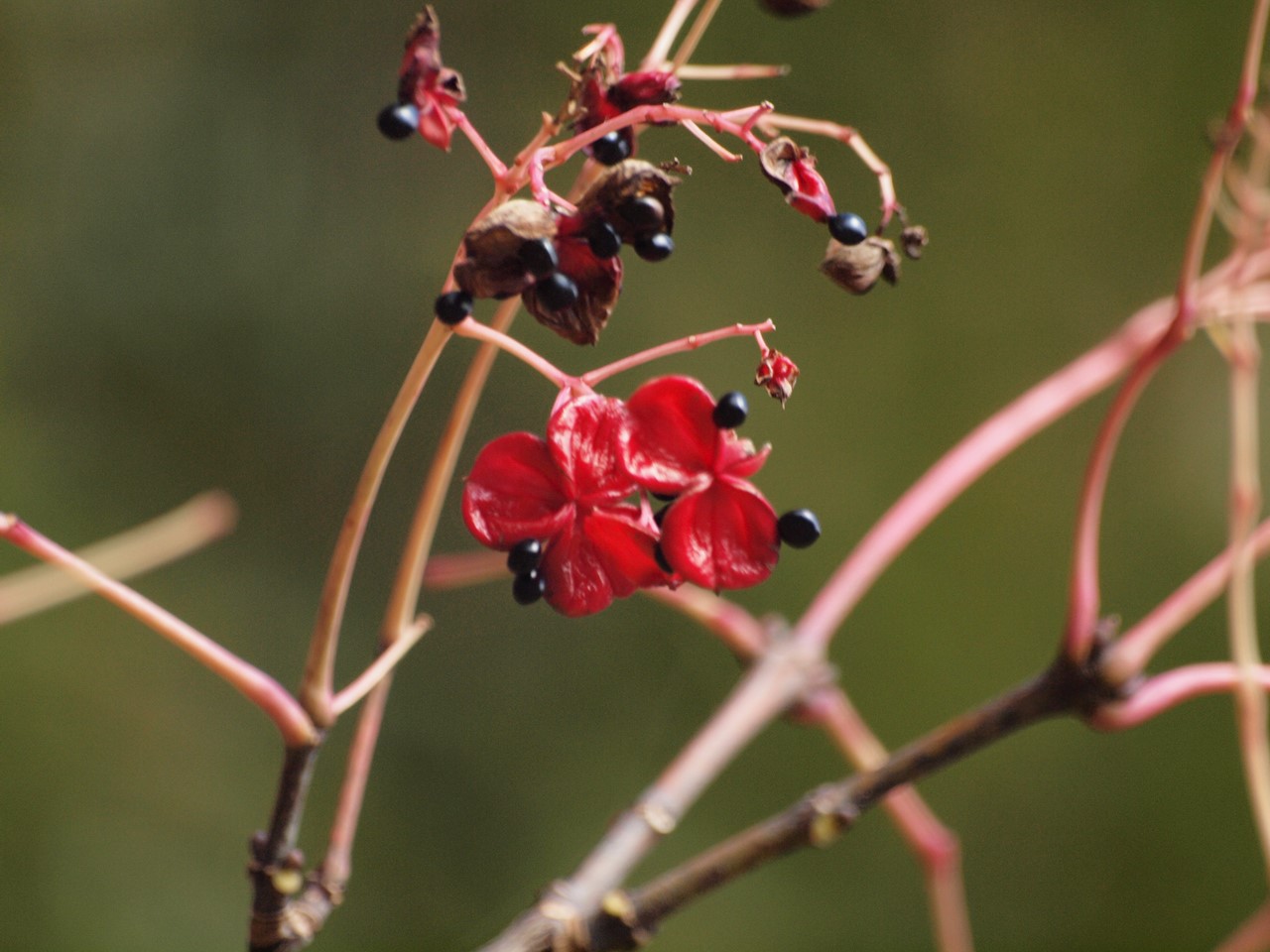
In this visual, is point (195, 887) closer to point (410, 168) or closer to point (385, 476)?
point (385, 476)

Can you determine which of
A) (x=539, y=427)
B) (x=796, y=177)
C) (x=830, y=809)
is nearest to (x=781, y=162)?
(x=796, y=177)

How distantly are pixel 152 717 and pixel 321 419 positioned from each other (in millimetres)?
294

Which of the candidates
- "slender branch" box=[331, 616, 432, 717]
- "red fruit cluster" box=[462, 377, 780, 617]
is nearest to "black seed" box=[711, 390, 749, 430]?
"red fruit cluster" box=[462, 377, 780, 617]

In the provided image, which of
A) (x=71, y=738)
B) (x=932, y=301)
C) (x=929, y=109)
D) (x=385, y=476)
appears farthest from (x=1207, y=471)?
(x=71, y=738)

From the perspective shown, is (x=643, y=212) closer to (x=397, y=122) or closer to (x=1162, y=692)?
(x=397, y=122)

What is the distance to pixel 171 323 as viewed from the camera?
0.97 metres

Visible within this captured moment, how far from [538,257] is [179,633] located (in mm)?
142

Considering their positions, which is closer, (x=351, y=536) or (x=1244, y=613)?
(x=351, y=536)

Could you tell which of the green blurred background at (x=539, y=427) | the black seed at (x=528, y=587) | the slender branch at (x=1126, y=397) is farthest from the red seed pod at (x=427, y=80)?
the green blurred background at (x=539, y=427)

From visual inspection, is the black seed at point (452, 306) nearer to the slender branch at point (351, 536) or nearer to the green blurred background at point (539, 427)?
the slender branch at point (351, 536)

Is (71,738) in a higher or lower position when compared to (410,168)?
lower

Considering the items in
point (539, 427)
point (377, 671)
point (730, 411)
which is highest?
point (730, 411)

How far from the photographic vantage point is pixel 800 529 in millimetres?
273

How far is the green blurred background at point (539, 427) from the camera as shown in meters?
0.94
